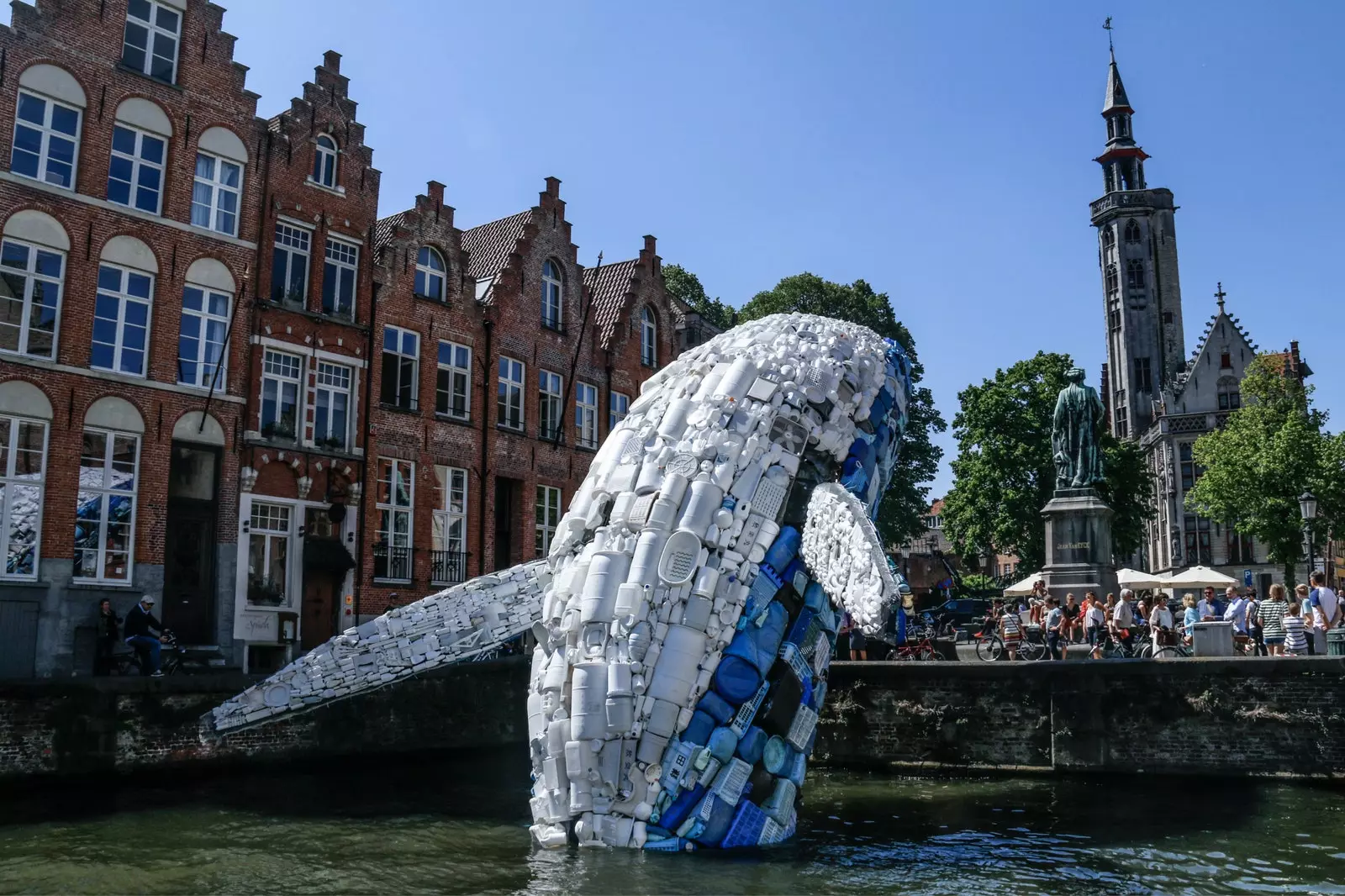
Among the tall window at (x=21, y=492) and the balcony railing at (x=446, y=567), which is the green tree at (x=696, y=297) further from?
the tall window at (x=21, y=492)

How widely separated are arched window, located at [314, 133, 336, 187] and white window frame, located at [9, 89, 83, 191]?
5.45 m

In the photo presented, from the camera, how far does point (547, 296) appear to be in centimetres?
3200

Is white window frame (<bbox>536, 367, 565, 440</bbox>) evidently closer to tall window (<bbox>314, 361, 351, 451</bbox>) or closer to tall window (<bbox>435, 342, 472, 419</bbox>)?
tall window (<bbox>435, 342, 472, 419</bbox>)

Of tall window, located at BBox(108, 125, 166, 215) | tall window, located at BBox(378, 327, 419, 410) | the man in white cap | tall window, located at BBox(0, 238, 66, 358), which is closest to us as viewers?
the man in white cap

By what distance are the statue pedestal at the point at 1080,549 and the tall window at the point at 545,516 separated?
13503 millimetres

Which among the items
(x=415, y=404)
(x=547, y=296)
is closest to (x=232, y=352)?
(x=415, y=404)

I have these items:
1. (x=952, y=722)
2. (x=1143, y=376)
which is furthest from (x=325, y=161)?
(x=1143, y=376)

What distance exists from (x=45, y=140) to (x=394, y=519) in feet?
35.5

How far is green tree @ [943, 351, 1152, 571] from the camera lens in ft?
153

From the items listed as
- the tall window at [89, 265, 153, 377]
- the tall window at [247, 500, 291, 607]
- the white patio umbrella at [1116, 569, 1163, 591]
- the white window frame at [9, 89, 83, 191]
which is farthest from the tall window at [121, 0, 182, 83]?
the white patio umbrella at [1116, 569, 1163, 591]

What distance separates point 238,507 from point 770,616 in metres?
16.6

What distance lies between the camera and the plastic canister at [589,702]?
31.0ft

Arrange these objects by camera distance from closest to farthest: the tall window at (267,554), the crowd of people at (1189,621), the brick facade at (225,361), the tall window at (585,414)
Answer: the crowd of people at (1189,621), the brick facade at (225,361), the tall window at (267,554), the tall window at (585,414)

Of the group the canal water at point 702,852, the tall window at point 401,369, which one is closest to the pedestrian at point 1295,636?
the canal water at point 702,852
